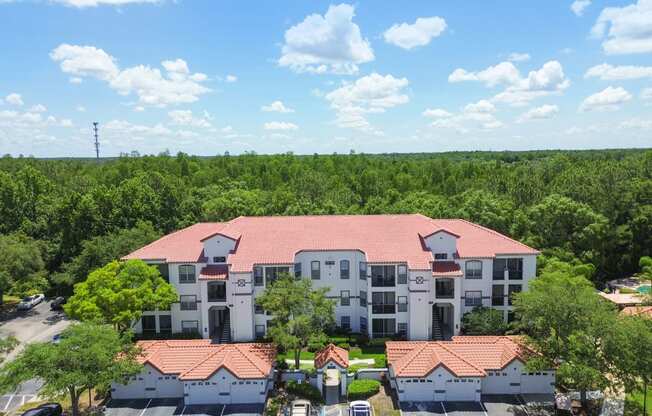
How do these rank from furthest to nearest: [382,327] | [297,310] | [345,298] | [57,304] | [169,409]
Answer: [57,304] → [345,298] → [382,327] → [297,310] → [169,409]

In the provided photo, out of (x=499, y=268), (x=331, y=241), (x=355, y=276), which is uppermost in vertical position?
(x=331, y=241)

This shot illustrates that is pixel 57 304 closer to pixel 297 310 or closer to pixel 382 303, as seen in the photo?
pixel 297 310

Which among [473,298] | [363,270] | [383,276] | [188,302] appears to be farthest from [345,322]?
[188,302]

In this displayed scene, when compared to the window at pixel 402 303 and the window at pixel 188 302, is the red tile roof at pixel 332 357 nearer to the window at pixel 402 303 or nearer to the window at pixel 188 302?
the window at pixel 402 303


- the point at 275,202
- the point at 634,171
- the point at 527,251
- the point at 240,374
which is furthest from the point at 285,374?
the point at 634,171

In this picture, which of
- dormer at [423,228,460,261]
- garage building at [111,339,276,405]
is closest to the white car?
garage building at [111,339,276,405]

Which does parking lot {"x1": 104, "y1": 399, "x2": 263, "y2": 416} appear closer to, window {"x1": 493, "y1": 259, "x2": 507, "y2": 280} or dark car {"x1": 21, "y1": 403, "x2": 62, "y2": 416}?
dark car {"x1": 21, "y1": 403, "x2": 62, "y2": 416}

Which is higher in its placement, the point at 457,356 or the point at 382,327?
the point at 457,356
